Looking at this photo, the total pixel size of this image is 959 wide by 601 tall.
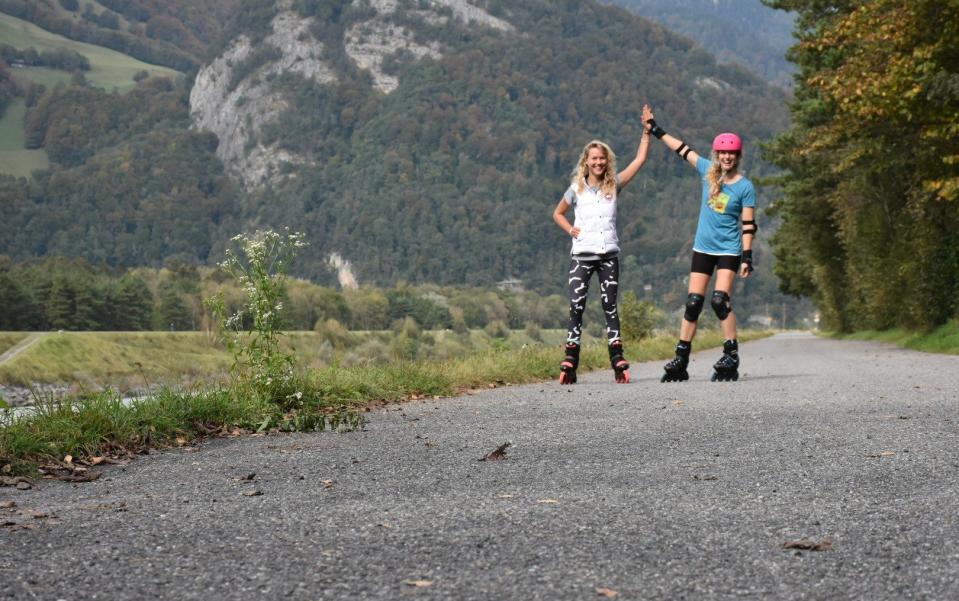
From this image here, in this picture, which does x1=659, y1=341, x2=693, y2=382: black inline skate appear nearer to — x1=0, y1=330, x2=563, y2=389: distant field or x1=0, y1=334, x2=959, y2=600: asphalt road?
x1=0, y1=334, x2=959, y2=600: asphalt road

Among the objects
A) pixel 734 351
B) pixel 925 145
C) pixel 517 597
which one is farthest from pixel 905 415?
pixel 925 145

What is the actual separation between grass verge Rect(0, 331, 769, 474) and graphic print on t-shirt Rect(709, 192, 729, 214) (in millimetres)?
3290

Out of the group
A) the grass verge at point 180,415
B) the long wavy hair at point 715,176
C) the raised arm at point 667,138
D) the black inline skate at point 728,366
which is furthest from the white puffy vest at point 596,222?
the grass verge at point 180,415

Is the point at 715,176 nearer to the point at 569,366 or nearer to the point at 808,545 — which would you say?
the point at 569,366

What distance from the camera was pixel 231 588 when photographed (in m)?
2.60

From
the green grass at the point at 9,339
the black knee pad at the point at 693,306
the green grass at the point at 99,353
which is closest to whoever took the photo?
the black knee pad at the point at 693,306

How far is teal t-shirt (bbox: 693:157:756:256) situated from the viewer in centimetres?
1015

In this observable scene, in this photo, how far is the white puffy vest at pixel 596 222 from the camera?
10.4 meters

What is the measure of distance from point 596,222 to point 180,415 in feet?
18.0

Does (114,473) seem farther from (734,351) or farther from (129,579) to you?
(734,351)

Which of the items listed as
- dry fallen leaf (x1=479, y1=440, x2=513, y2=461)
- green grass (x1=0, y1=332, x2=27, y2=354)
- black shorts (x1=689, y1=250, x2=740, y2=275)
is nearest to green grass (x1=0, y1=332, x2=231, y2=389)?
green grass (x1=0, y1=332, x2=27, y2=354)

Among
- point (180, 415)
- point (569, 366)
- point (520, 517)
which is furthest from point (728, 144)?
point (520, 517)

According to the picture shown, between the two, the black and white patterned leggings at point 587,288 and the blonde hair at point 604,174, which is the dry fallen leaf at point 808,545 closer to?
the black and white patterned leggings at point 587,288

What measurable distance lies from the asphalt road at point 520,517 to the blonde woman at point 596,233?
4254 millimetres
